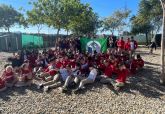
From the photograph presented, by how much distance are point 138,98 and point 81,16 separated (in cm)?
715

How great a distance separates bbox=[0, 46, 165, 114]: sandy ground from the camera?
371cm

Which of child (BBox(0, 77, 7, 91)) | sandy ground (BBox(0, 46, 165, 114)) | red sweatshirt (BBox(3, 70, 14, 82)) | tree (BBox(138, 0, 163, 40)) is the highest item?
tree (BBox(138, 0, 163, 40))

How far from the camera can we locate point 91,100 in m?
4.19

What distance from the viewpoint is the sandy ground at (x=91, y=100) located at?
12.2 ft

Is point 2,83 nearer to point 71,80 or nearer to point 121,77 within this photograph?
point 71,80

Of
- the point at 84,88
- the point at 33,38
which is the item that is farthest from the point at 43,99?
the point at 33,38

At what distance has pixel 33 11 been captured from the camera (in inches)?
371

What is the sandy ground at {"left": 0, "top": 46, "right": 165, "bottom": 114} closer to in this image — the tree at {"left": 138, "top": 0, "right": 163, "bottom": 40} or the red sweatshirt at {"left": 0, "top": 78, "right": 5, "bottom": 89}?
the red sweatshirt at {"left": 0, "top": 78, "right": 5, "bottom": 89}

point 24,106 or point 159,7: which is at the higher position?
point 159,7

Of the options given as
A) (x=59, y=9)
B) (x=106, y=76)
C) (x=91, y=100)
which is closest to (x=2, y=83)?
(x=91, y=100)

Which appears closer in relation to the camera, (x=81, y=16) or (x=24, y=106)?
(x=24, y=106)

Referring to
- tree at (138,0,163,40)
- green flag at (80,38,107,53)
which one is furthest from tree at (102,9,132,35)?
green flag at (80,38,107,53)

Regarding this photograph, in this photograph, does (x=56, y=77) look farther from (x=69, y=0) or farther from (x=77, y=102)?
(x=69, y=0)

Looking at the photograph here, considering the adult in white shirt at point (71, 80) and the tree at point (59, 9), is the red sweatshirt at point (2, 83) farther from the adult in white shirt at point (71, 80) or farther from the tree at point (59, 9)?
the tree at point (59, 9)
